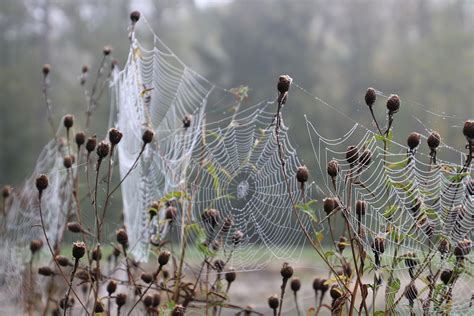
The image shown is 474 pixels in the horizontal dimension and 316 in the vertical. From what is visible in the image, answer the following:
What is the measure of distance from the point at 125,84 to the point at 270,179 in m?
0.60

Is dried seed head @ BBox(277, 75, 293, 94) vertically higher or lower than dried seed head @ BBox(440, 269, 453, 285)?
higher

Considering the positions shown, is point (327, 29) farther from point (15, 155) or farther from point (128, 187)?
point (128, 187)

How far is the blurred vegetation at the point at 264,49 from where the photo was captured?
17750 millimetres

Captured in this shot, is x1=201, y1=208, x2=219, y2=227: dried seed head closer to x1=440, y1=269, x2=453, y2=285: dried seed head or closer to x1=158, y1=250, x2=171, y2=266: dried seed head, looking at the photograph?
x1=158, y1=250, x2=171, y2=266: dried seed head

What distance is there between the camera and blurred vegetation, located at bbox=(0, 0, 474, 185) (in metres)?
17.8

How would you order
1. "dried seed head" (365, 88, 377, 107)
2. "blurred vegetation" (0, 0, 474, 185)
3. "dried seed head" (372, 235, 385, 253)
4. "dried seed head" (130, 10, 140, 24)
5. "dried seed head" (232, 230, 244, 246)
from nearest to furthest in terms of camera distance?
"dried seed head" (372, 235, 385, 253) → "dried seed head" (365, 88, 377, 107) → "dried seed head" (232, 230, 244, 246) → "dried seed head" (130, 10, 140, 24) → "blurred vegetation" (0, 0, 474, 185)

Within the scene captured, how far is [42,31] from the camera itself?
19125mm

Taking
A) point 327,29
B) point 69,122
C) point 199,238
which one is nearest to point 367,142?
point 199,238

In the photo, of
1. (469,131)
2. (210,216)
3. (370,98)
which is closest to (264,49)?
(210,216)

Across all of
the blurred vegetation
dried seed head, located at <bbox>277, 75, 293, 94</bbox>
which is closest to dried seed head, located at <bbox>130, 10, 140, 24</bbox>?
dried seed head, located at <bbox>277, 75, 293, 94</bbox>

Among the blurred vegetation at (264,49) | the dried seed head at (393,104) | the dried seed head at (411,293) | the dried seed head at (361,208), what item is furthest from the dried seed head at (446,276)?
the blurred vegetation at (264,49)

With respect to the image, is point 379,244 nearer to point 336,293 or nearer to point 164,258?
point 336,293

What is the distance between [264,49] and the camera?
66.0ft

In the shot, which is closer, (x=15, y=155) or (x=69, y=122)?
(x=69, y=122)
